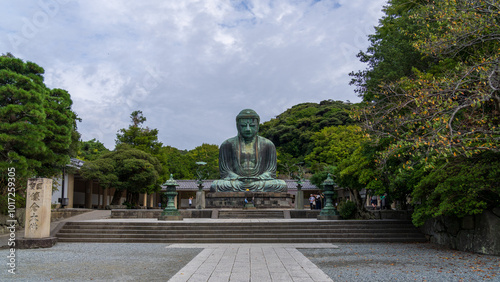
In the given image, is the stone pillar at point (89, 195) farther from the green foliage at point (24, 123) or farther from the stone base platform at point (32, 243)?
the stone base platform at point (32, 243)

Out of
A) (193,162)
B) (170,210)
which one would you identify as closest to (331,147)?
(193,162)

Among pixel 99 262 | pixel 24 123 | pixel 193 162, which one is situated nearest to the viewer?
pixel 99 262

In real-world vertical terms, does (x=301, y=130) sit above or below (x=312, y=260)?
above

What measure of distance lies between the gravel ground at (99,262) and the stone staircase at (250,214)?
7.44 m

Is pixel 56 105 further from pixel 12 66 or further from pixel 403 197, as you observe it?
pixel 403 197

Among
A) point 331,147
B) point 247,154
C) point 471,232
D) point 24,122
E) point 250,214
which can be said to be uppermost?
point 331,147

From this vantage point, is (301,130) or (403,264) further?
(301,130)

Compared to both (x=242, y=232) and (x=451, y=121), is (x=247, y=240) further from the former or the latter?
(x=451, y=121)

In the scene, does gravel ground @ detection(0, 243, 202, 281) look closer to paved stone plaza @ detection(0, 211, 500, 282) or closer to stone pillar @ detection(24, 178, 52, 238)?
paved stone plaza @ detection(0, 211, 500, 282)

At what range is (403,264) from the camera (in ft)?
25.2

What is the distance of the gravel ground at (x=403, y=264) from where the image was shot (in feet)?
21.2

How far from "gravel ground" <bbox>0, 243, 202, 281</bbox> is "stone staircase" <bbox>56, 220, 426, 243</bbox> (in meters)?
1.08

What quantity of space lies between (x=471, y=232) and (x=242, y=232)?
6.02m

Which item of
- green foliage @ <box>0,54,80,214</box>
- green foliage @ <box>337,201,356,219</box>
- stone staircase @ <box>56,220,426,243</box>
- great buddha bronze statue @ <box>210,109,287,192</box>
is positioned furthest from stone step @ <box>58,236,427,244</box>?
great buddha bronze statue @ <box>210,109,287,192</box>
